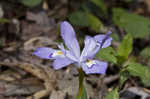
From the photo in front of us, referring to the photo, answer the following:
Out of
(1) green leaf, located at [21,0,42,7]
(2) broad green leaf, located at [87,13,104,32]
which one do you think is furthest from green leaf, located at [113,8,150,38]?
(1) green leaf, located at [21,0,42,7]

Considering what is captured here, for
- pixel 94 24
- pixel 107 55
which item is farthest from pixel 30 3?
pixel 107 55

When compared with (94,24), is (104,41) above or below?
above

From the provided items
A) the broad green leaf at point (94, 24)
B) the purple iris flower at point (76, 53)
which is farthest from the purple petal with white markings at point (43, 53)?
the broad green leaf at point (94, 24)

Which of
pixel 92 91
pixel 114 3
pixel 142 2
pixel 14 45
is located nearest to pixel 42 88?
pixel 92 91

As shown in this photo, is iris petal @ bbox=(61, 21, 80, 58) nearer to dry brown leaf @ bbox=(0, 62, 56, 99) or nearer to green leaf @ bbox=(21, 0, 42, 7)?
dry brown leaf @ bbox=(0, 62, 56, 99)

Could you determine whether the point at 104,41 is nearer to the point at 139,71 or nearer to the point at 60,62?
the point at 60,62

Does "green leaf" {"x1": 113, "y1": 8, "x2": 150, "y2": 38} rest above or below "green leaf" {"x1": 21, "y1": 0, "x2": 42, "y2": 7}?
below

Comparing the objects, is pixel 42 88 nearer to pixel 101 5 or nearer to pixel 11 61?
pixel 11 61
